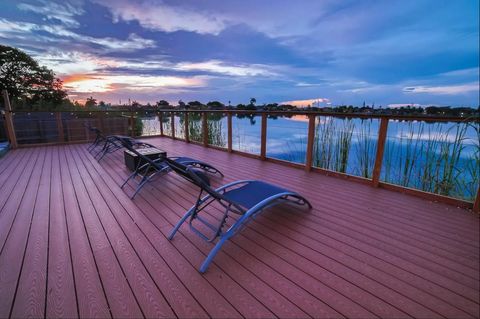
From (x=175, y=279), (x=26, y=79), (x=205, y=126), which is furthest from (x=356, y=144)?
(x=26, y=79)

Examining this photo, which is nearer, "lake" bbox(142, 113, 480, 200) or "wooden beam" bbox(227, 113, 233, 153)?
"lake" bbox(142, 113, 480, 200)

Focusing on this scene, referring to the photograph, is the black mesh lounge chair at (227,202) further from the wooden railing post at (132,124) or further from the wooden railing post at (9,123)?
the wooden railing post at (132,124)

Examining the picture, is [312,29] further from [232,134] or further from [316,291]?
[316,291]

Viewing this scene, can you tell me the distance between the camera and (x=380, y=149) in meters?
3.28

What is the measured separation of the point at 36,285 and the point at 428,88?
8.23m

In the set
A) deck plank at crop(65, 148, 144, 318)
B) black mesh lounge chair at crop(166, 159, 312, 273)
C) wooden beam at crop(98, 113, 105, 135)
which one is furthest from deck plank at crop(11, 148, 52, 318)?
wooden beam at crop(98, 113, 105, 135)

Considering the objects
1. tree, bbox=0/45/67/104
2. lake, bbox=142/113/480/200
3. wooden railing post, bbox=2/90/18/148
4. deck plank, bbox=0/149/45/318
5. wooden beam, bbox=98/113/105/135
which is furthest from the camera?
tree, bbox=0/45/67/104

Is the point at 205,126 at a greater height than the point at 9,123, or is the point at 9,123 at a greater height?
the point at 9,123

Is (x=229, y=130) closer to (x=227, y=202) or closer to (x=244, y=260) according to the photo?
(x=227, y=202)

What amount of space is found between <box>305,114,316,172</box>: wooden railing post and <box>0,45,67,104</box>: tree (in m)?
22.7

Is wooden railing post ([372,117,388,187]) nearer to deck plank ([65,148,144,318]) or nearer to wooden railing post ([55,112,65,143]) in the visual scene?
deck plank ([65,148,144,318])

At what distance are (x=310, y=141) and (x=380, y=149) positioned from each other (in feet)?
3.67

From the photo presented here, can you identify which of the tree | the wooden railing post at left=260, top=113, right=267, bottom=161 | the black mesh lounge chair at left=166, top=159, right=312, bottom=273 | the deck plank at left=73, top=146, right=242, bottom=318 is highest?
the tree

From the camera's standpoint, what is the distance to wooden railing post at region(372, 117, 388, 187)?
127 inches
